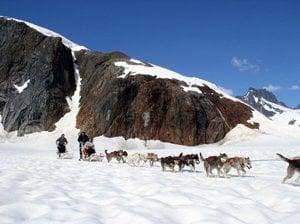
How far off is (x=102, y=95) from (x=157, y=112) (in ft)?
28.7

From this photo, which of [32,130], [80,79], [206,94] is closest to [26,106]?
[32,130]

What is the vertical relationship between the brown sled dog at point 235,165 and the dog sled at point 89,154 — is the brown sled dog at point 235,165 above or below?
below

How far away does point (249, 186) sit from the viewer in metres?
13.4

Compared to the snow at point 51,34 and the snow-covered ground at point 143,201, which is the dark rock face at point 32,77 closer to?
the snow at point 51,34

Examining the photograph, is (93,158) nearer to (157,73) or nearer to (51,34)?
(157,73)

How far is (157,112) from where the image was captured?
66.8 m

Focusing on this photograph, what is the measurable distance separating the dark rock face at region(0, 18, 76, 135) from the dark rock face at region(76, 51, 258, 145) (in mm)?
5978

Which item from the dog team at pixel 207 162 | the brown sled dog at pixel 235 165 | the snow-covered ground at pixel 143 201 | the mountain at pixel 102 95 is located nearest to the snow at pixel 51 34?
the mountain at pixel 102 95

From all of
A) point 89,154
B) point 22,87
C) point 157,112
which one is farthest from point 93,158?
point 22,87

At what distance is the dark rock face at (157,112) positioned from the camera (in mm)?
65250

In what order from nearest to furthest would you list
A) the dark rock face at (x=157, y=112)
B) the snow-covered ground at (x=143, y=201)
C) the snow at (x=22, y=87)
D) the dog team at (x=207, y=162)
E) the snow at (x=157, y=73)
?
the snow-covered ground at (x=143, y=201) < the dog team at (x=207, y=162) < the dark rock face at (x=157, y=112) < the snow at (x=157, y=73) < the snow at (x=22, y=87)

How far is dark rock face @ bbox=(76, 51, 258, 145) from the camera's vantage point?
2569 inches

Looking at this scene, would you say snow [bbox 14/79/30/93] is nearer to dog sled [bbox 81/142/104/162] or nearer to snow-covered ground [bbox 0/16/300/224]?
dog sled [bbox 81/142/104/162]

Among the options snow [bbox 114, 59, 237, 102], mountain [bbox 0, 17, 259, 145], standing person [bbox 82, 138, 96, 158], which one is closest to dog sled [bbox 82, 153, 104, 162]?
standing person [bbox 82, 138, 96, 158]
